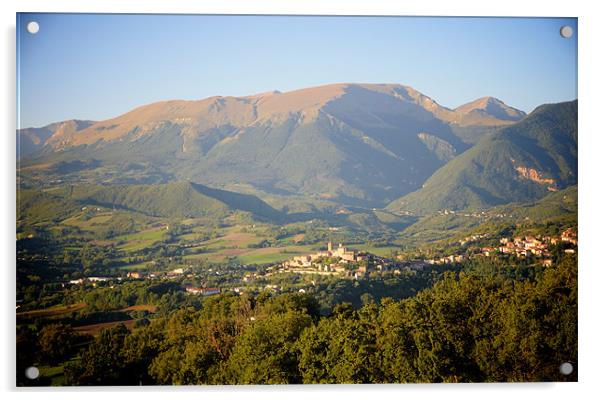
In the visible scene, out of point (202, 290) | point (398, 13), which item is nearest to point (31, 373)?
point (202, 290)

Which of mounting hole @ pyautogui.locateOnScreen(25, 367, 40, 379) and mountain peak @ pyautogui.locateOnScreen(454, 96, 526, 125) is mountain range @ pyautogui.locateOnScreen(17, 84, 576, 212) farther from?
mounting hole @ pyautogui.locateOnScreen(25, 367, 40, 379)

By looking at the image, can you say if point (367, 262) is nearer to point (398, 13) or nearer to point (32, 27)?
point (398, 13)

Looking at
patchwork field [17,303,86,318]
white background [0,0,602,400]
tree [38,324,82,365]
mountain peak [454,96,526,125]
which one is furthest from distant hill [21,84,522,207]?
tree [38,324,82,365]

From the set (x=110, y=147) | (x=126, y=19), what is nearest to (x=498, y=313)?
(x=126, y=19)

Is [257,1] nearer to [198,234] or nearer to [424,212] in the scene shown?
[198,234]

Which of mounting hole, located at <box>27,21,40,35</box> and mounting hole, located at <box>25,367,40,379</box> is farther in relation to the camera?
mounting hole, located at <box>27,21,40,35</box>

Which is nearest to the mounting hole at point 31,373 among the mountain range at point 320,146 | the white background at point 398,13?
the white background at point 398,13

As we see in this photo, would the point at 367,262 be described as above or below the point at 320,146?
below
